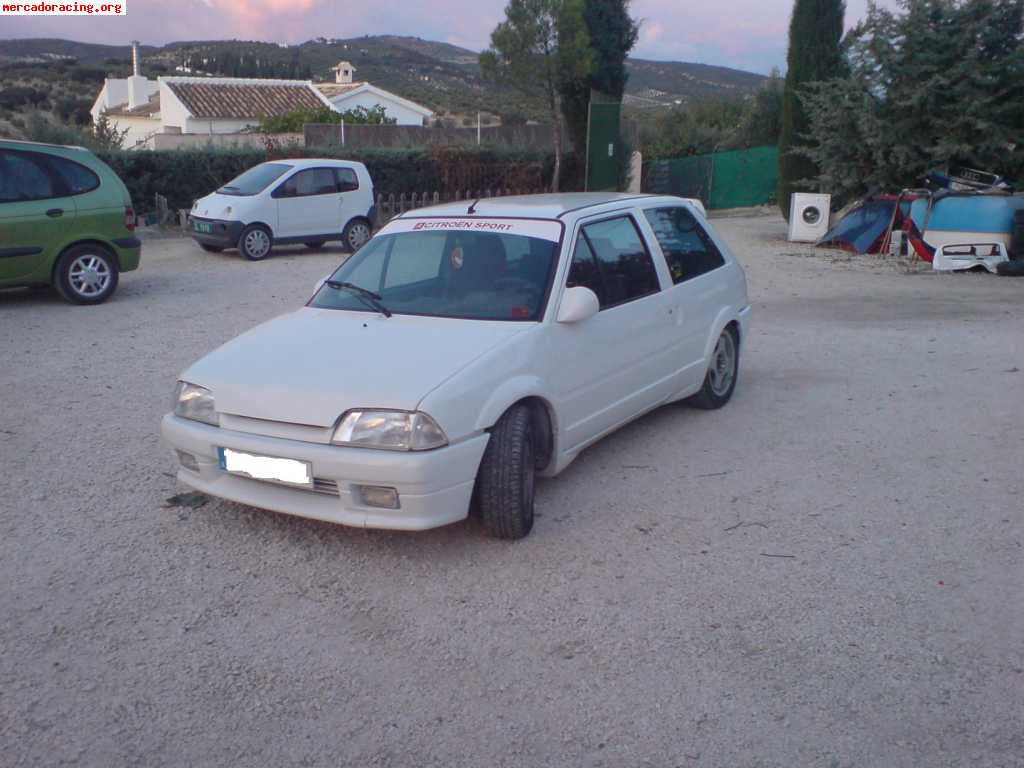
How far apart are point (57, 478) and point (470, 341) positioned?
264cm

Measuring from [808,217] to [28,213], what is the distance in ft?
46.3

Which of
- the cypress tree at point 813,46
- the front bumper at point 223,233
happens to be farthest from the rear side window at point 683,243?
the cypress tree at point 813,46

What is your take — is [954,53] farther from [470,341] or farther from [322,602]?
[322,602]

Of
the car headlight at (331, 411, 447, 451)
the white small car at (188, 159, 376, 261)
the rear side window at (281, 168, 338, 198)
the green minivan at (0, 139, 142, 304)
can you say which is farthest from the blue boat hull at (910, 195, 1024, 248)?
the car headlight at (331, 411, 447, 451)

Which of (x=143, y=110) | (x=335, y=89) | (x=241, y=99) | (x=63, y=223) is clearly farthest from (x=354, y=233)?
(x=143, y=110)

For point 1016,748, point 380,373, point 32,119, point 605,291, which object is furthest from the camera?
point 32,119

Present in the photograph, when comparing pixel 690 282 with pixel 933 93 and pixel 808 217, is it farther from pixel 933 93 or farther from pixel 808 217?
pixel 808 217

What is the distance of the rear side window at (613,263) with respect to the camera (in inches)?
219

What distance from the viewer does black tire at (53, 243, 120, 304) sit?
11.1 meters

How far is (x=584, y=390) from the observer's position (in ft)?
17.4

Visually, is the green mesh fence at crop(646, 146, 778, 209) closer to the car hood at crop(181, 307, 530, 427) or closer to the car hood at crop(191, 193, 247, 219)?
the car hood at crop(191, 193, 247, 219)

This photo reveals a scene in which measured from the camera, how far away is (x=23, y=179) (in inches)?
422

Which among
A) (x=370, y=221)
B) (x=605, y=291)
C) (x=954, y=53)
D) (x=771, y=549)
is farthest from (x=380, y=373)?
(x=954, y=53)

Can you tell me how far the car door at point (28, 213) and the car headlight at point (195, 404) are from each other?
6908 mm
